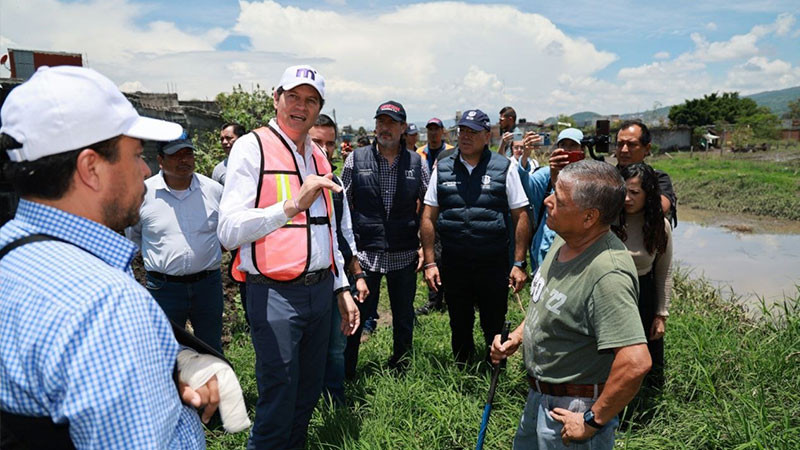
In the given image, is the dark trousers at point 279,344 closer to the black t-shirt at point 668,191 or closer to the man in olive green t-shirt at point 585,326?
the man in olive green t-shirt at point 585,326

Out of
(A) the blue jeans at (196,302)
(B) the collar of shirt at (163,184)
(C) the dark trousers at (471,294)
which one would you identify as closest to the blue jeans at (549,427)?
(C) the dark trousers at (471,294)

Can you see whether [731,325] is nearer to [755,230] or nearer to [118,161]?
[118,161]

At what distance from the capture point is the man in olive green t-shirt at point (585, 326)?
1.71m

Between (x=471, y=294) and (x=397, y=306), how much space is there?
600 millimetres

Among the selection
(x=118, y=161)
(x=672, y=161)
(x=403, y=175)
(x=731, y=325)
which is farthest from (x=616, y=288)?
(x=672, y=161)

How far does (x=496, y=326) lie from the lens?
384cm

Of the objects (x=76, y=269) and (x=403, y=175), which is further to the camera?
(x=403, y=175)

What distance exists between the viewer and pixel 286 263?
7.55 feet

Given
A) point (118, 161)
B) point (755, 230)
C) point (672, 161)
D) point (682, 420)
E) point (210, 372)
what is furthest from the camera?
point (672, 161)

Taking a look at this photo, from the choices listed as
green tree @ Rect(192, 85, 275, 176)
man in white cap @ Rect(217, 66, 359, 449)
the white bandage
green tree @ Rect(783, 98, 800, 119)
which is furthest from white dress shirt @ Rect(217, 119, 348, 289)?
green tree @ Rect(783, 98, 800, 119)

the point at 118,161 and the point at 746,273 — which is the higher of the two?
the point at 118,161

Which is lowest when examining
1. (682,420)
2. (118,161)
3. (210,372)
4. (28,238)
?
(682,420)

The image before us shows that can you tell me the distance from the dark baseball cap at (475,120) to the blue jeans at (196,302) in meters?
2.13

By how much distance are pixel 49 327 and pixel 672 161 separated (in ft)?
113
